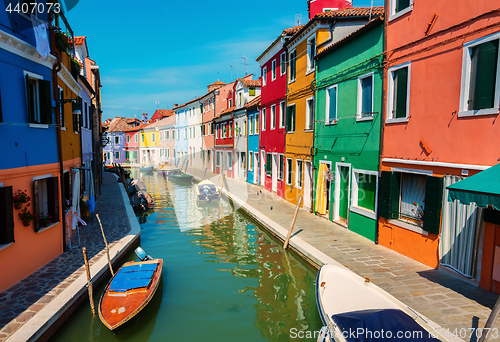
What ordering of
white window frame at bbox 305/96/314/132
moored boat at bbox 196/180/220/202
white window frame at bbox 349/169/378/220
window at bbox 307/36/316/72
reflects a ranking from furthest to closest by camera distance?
1. moored boat at bbox 196/180/220/202
2. white window frame at bbox 305/96/314/132
3. window at bbox 307/36/316/72
4. white window frame at bbox 349/169/378/220

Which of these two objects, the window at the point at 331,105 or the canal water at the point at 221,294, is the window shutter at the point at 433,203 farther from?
the window at the point at 331,105

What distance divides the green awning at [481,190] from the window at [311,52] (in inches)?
417

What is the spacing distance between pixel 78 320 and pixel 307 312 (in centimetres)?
527

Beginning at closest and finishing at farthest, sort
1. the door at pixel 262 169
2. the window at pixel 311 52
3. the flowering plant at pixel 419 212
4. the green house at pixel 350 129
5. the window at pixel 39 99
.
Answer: the window at pixel 39 99 < the flowering plant at pixel 419 212 < the green house at pixel 350 129 < the window at pixel 311 52 < the door at pixel 262 169

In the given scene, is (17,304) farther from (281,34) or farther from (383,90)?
(281,34)

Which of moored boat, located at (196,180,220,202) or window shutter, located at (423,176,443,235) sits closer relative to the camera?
window shutter, located at (423,176,443,235)


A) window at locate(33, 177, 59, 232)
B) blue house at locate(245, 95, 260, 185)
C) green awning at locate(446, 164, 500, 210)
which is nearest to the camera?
green awning at locate(446, 164, 500, 210)

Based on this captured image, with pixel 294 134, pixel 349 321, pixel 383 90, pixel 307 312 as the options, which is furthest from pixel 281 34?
pixel 349 321

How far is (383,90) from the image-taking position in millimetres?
10172

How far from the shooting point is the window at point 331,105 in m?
13.5

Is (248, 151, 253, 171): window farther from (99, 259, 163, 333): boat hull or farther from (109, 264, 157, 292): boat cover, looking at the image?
(99, 259, 163, 333): boat hull

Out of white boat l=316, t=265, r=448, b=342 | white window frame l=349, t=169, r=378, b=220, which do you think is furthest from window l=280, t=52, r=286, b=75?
white boat l=316, t=265, r=448, b=342

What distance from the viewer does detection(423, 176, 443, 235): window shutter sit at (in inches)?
318

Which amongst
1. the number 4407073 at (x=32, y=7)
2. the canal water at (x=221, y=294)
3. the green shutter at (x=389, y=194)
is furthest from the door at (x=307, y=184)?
the number 4407073 at (x=32, y=7)
